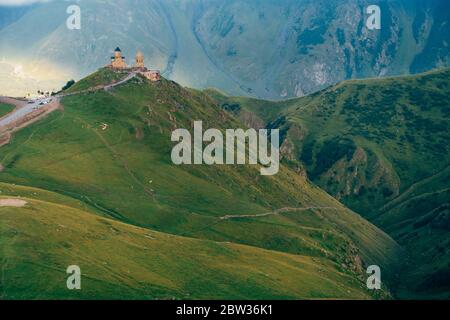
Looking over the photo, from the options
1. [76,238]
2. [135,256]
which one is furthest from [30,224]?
[135,256]
